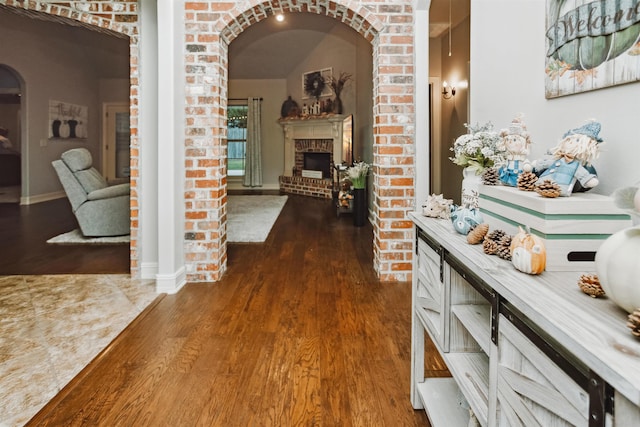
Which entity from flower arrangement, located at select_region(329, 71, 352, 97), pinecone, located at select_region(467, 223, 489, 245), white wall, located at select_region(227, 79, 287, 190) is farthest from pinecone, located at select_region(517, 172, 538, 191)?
white wall, located at select_region(227, 79, 287, 190)

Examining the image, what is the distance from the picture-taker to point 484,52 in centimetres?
203

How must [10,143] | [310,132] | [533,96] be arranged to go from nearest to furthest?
[533,96] → [10,143] → [310,132]

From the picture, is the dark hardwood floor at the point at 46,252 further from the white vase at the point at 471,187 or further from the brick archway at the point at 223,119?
the white vase at the point at 471,187

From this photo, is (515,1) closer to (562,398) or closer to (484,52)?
(484,52)

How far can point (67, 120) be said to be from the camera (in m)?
9.13

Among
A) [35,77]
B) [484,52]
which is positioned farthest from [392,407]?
[35,77]

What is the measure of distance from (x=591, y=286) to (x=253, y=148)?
10.6 meters

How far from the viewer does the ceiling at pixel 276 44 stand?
322 inches

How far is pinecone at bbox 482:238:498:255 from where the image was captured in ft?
3.71

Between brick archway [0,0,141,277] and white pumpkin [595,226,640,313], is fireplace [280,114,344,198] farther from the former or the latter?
white pumpkin [595,226,640,313]


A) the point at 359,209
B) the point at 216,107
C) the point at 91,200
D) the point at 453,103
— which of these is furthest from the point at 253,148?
the point at 216,107

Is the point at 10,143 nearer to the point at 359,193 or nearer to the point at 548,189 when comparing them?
the point at 359,193

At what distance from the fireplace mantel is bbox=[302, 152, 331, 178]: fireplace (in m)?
0.41

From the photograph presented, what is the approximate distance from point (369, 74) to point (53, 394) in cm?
577
